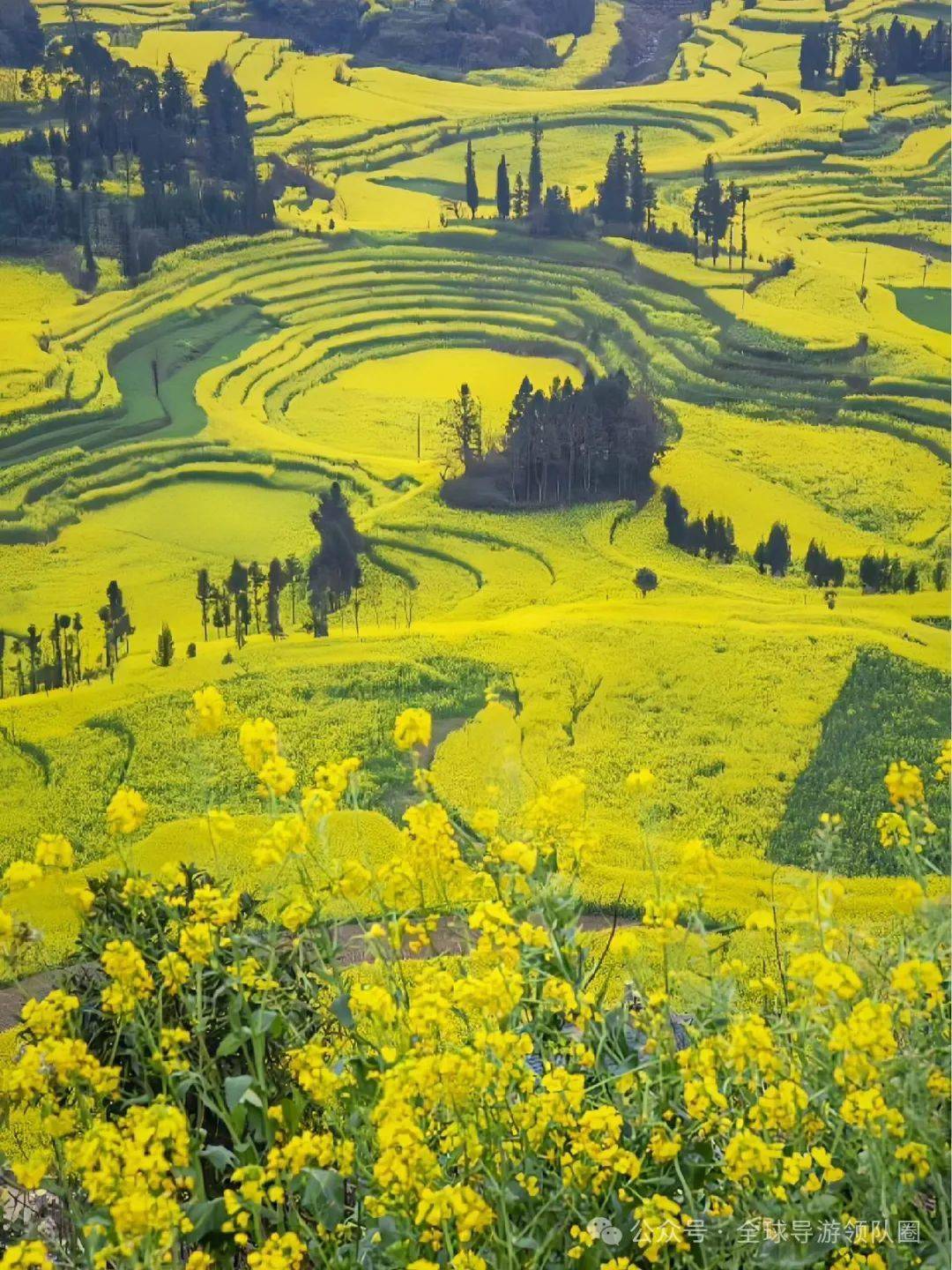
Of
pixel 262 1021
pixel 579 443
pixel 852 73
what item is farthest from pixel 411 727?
pixel 852 73

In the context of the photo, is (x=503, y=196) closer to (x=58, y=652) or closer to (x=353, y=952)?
(x=58, y=652)

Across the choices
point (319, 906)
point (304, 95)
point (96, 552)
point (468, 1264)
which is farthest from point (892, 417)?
point (468, 1264)

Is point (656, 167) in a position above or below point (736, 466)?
above

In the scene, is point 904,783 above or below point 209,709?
below

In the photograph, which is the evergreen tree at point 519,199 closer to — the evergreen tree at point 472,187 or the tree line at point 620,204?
the tree line at point 620,204

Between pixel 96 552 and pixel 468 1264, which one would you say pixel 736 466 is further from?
pixel 468 1264

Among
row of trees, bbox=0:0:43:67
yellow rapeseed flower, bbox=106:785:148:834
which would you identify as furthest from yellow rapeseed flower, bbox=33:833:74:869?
row of trees, bbox=0:0:43:67

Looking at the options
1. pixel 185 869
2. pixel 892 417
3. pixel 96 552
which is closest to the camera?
pixel 185 869
